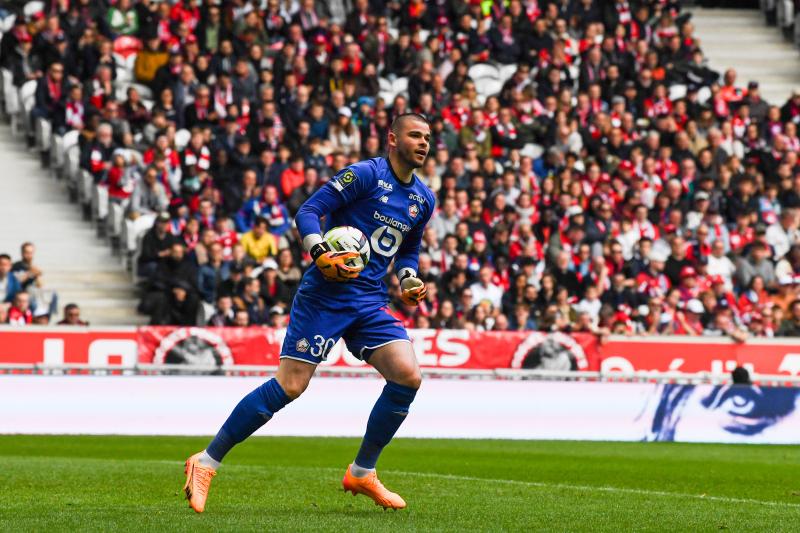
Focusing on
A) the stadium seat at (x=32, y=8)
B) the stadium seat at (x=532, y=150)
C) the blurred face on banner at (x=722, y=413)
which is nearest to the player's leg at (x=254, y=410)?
the blurred face on banner at (x=722, y=413)

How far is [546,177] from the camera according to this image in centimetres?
2559

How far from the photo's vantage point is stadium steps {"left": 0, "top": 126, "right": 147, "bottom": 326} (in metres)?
22.8

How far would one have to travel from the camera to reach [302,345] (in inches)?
347

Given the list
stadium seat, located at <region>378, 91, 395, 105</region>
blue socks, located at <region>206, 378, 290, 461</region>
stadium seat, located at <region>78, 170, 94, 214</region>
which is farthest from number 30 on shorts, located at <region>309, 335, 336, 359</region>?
stadium seat, located at <region>378, 91, 395, 105</region>

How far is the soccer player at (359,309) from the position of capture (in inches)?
345

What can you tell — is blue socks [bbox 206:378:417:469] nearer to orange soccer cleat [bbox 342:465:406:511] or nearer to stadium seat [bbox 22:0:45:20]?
orange soccer cleat [bbox 342:465:406:511]

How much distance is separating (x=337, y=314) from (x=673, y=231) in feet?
53.8

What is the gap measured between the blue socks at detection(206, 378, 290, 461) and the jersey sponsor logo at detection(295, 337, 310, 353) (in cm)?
23

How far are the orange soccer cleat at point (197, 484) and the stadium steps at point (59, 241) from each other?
1397 centimetres

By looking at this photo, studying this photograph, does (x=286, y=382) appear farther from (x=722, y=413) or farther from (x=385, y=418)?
(x=722, y=413)

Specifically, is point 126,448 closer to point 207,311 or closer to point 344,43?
point 207,311

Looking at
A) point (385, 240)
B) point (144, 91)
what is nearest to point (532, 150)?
point (144, 91)

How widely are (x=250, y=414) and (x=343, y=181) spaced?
1.46m

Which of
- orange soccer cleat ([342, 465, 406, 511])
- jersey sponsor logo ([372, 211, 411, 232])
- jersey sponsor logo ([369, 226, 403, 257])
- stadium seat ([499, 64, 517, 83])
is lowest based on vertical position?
stadium seat ([499, 64, 517, 83])
